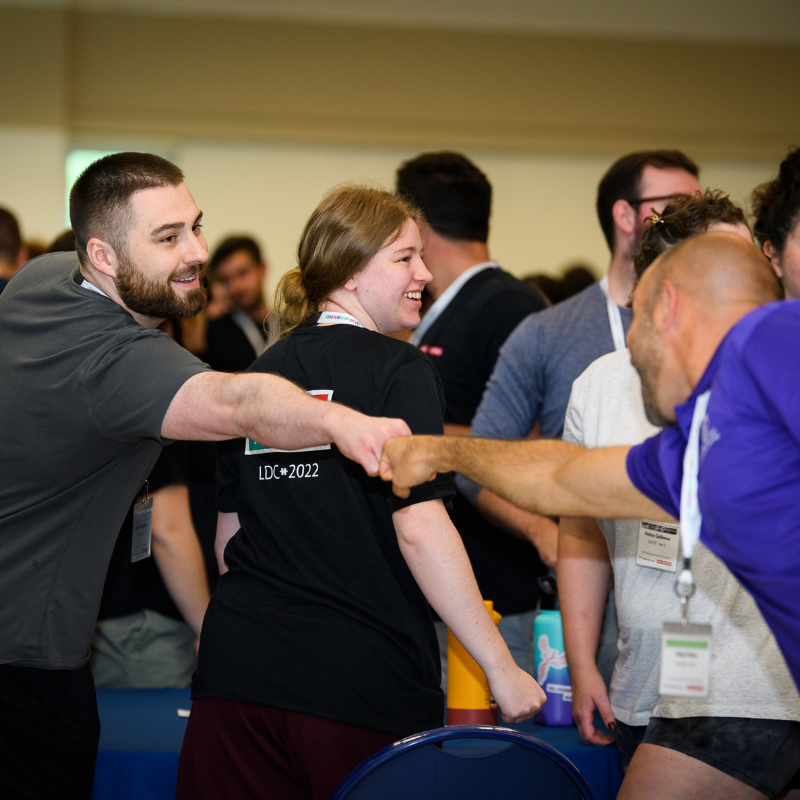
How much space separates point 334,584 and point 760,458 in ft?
2.34

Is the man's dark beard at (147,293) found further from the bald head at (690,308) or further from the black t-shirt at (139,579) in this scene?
the bald head at (690,308)

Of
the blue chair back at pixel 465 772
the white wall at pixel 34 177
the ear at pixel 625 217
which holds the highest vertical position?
the white wall at pixel 34 177

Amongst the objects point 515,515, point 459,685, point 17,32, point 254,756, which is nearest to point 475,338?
point 515,515

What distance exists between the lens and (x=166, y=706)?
2.16 meters

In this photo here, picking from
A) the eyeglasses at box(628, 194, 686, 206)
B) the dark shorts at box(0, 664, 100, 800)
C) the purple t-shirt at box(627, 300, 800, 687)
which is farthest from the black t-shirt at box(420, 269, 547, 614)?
the purple t-shirt at box(627, 300, 800, 687)

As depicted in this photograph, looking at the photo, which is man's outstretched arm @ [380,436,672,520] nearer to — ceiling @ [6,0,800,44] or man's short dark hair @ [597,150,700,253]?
man's short dark hair @ [597,150,700,253]

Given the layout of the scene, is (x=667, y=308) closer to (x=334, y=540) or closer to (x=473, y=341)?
(x=334, y=540)

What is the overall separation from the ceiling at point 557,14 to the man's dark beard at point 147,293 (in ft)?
18.1

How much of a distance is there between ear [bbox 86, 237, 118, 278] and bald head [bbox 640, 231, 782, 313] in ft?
3.36

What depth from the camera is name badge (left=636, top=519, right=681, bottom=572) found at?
5.18ft

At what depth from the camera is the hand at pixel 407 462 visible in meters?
1.34

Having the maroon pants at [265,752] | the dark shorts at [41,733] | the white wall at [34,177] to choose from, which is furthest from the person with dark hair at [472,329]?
the white wall at [34,177]

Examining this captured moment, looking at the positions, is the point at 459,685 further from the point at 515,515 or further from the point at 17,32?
the point at 17,32

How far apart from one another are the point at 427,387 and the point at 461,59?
5.93m
